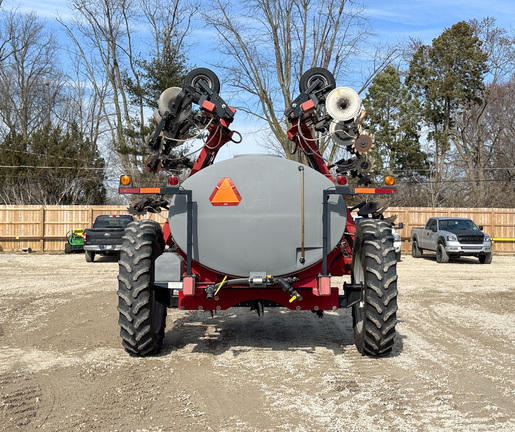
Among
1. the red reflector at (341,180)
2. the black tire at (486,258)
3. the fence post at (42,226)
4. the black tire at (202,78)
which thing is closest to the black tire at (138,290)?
the black tire at (202,78)

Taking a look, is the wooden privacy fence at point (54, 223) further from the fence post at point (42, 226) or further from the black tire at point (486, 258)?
the black tire at point (486, 258)

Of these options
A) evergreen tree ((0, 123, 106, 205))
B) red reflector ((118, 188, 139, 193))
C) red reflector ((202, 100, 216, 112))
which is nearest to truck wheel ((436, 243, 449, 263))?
red reflector ((202, 100, 216, 112))

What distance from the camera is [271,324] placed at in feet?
29.5

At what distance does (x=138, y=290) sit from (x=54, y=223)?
2396cm

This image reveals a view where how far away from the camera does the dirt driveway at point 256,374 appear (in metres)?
4.62

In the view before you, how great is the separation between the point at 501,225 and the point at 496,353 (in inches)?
919

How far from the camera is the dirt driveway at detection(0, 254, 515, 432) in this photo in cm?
462

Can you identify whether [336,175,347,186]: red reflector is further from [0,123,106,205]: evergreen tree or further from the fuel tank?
[0,123,106,205]: evergreen tree

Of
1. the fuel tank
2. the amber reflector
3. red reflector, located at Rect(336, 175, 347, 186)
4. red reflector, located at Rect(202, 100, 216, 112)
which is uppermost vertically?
red reflector, located at Rect(202, 100, 216, 112)

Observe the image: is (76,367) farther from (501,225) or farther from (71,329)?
(501,225)

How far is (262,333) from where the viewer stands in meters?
8.23

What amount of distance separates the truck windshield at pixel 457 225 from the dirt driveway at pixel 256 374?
1365cm

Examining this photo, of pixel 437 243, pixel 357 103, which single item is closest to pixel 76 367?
pixel 357 103

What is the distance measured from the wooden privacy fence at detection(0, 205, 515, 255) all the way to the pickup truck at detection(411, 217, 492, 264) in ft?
15.1
